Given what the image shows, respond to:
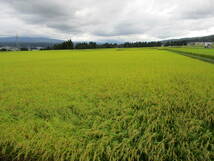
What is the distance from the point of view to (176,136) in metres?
2.09

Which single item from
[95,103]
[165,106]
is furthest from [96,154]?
[165,106]

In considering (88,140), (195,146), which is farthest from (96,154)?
(195,146)

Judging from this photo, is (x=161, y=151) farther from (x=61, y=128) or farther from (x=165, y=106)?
(x=61, y=128)

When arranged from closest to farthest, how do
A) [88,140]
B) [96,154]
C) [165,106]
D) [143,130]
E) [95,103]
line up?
[96,154] → [88,140] → [143,130] → [165,106] → [95,103]

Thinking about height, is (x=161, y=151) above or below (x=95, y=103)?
below

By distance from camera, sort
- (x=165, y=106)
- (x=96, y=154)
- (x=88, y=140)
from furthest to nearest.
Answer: (x=165, y=106)
(x=88, y=140)
(x=96, y=154)

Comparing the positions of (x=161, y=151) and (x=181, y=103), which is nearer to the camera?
(x=161, y=151)

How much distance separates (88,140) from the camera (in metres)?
2.03

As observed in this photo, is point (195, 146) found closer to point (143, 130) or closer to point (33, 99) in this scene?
point (143, 130)

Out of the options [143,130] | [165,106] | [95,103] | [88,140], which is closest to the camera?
[88,140]

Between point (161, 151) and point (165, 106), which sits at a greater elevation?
point (165, 106)

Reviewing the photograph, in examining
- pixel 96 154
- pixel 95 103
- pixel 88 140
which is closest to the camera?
pixel 96 154

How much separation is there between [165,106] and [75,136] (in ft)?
7.78

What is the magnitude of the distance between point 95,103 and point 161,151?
2.05m
